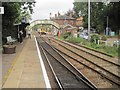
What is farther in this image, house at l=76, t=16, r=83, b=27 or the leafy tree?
house at l=76, t=16, r=83, b=27

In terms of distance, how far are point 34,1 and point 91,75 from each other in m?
24.2

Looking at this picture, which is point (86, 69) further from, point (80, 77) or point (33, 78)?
point (33, 78)

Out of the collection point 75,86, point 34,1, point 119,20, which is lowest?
point 75,86

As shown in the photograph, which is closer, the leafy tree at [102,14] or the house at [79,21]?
the leafy tree at [102,14]

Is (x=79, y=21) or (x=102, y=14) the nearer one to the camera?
(x=102, y=14)

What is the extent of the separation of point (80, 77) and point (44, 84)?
3.56 metres

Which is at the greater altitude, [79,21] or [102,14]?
[79,21]

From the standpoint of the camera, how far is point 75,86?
12.8m

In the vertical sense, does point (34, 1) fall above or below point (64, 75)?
above

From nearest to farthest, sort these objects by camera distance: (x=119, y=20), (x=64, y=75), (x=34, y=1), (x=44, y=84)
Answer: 1. (x=44, y=84)
2. (x=64, y=75)
3. (x=119, y=20)
4. (x=34, y=1)

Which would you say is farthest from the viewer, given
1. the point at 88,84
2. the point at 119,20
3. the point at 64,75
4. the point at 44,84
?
the point at 119,20

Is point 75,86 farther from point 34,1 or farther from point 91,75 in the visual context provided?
point 34,1

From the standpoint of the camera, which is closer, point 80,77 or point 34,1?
point 80,77

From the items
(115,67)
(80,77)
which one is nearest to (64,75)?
(80,77)
